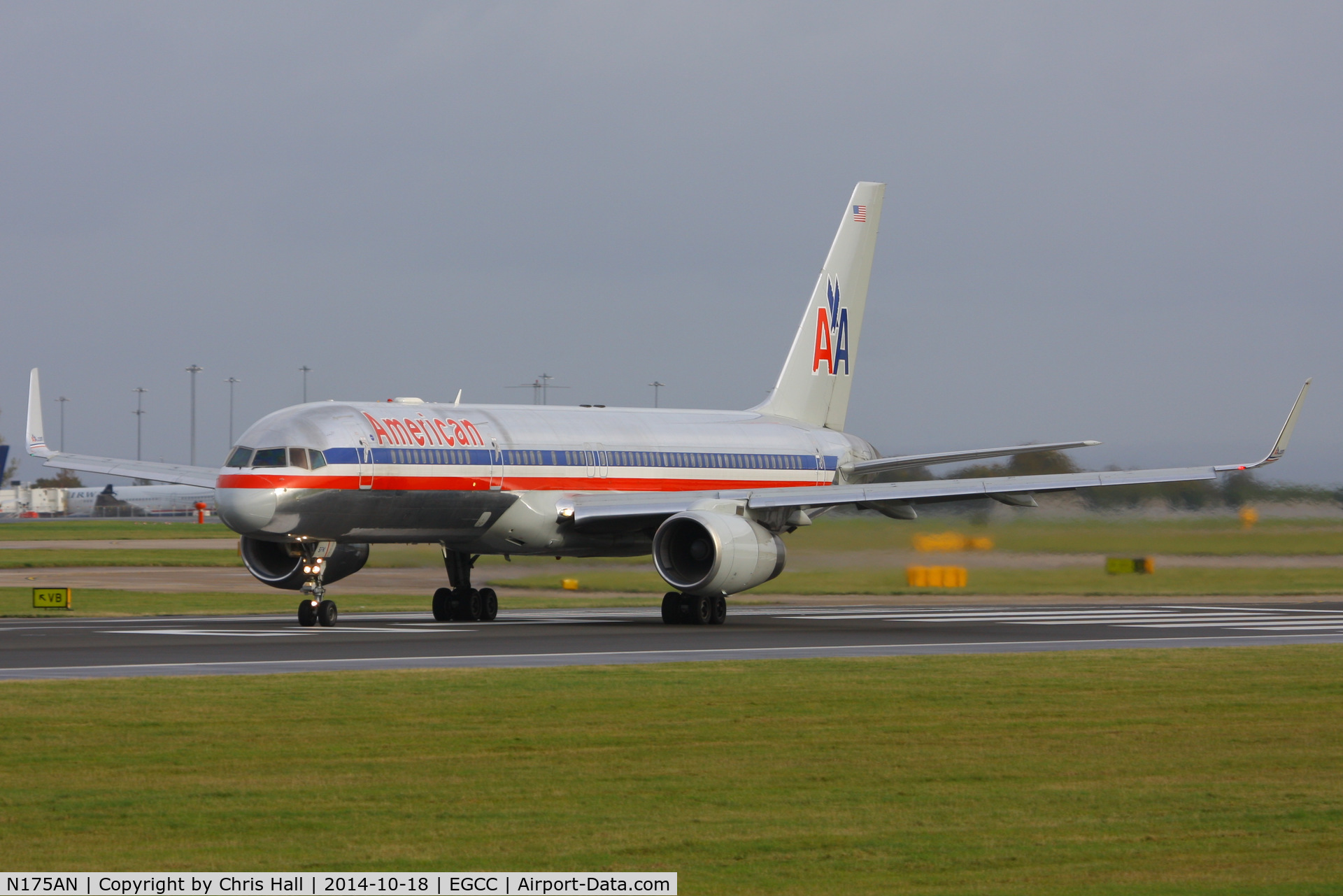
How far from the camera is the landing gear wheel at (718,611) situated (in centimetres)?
3350

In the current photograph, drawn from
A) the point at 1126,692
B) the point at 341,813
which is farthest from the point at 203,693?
the point at 1126,692

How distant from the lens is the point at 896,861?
10500 mm

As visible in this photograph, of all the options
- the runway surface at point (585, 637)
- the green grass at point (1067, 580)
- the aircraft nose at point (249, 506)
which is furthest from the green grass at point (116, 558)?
the aircraft nose at point (249, 506)

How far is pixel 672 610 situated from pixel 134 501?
5639 inches

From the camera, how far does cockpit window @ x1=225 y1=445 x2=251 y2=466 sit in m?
30.6

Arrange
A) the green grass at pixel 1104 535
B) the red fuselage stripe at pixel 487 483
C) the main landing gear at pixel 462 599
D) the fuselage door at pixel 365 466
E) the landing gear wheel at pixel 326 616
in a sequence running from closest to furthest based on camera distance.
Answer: the red fuselage stripe at pixel 487 483 < the landing gear wheel at pixel 326 616 < the fuselage door at pixel 365 466 < the main landing gear at pixel 462 599 < the green grass at pixel 1104 535

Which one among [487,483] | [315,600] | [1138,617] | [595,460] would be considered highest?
[595,460]

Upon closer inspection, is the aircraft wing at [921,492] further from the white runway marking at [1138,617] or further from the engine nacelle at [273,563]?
the engine nacelle at [273,563]

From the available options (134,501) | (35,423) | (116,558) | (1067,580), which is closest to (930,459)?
(1067,580)

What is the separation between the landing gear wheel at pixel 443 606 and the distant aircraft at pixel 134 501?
13583 cm

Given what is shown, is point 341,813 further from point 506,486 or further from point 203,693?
point 506,486

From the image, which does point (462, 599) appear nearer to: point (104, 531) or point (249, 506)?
point (249, 506)

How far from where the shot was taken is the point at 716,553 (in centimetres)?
3184

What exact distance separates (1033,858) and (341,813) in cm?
456
